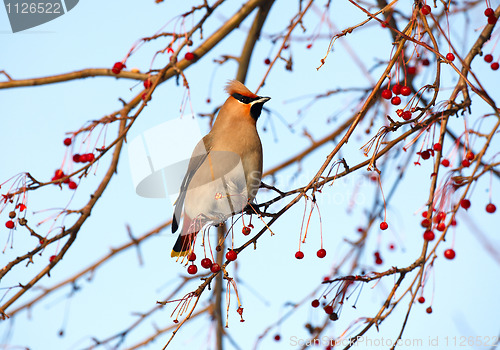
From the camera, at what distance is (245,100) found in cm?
332

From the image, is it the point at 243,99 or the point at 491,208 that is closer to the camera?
the point at 491,208

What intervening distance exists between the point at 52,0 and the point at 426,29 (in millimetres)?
2801

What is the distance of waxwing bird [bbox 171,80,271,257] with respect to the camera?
109 inches

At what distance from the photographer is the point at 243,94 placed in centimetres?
332

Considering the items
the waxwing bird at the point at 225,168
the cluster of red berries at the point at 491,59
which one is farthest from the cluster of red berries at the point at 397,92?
the cluster of red berries at the point at 491,59

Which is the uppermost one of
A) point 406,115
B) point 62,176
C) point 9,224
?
point 62,176

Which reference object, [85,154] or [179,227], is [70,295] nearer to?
[179,227]

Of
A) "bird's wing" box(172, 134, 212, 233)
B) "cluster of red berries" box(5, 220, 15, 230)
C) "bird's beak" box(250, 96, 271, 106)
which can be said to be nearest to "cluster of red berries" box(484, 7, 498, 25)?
"bird's beak" box(250, 96, 271, 106)

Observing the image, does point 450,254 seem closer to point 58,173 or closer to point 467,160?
point 467,160

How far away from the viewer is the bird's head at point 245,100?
329 cm

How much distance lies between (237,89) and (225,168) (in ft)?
2.05

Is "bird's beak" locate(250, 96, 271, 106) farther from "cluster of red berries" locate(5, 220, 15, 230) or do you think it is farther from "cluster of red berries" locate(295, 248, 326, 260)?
"cluster of red berries" locate(5, 220, 15, 230)

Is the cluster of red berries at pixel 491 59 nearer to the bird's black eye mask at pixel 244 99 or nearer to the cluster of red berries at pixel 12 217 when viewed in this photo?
the bird's black eye mask at pixel 244 99

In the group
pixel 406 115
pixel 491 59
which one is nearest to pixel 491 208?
pixel 491 59
